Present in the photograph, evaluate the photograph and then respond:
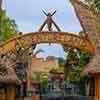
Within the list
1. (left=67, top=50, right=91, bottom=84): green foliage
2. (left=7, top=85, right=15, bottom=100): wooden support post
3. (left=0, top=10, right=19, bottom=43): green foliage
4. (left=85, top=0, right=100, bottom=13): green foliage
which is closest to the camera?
(left=85, top=0, right=100, bottom=13): green foliage

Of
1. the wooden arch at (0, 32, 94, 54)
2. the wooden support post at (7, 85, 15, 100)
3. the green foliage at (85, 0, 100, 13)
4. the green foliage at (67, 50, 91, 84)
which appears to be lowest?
the wooden support post at (7, 85, 15, 100)

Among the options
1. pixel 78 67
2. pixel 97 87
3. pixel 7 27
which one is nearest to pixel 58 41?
pixel 97 87

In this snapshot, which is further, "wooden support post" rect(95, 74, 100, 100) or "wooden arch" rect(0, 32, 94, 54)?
"wooden arch" rect(0, 32, 94, 54)

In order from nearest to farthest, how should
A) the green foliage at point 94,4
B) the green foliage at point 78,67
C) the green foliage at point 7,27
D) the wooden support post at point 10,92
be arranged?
the green foliage at point 94,4, the wooden support post at point 10,92, the green foliage at point 78,67, the green foliage at point 7,27

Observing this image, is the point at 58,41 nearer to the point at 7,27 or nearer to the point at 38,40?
the point at 38,40

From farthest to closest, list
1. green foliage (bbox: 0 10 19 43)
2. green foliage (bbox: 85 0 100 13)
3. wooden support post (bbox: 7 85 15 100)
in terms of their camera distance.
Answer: green foliage (bbox: 0 10 19 43) < wooden support post (bbox: 7 85 15 100) < green foliage (bbox: 85 0 100 13)

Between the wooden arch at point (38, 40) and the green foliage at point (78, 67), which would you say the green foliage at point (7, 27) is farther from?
the wooden arch at point (38, 40)

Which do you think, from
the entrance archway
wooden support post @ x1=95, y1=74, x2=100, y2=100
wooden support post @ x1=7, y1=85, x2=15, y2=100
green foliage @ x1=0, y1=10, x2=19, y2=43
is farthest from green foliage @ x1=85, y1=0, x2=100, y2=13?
green foliage @ x1=0, y1=10, x2=19, y2=43

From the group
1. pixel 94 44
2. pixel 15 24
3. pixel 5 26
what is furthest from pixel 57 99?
pixel 15 24

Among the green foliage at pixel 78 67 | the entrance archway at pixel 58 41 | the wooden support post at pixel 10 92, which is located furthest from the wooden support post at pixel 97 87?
the green foliage at pixel 78 67

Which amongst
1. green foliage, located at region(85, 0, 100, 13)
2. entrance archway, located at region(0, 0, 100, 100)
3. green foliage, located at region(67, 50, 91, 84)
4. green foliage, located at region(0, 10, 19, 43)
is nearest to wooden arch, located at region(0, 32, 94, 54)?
entrance archway, located at region(0, 0, 100, 100)

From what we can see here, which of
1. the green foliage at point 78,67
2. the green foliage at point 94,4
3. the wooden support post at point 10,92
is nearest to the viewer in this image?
the green foliage at point 94,4

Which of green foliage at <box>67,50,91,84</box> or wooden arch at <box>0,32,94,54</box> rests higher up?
wooden arch at <box>0,32,94,54</box>

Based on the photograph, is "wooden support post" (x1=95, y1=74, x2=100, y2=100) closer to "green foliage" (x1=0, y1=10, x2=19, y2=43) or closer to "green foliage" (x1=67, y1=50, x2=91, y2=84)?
"green foliage" (x1=67, y1=50, x2=91, y2=84)
